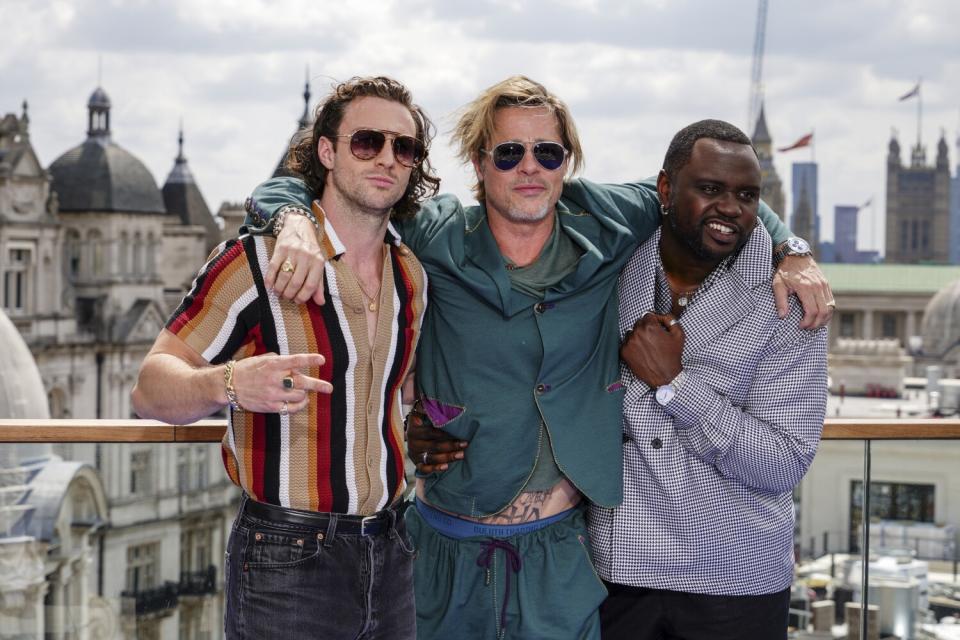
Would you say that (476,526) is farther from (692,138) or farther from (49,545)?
(49,545)

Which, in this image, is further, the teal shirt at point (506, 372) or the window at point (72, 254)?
the window at point (72, 254)

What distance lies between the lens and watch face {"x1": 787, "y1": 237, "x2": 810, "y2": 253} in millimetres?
4066

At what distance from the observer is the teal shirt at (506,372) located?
3816mm

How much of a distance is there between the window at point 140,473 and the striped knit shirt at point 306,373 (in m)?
1.57

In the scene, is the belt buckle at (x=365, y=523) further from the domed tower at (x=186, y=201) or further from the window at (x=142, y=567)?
the domed tower at (x=186, y=201)

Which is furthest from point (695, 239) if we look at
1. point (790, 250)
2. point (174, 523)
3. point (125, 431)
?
point (174, 523)

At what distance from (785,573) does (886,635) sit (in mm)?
1343

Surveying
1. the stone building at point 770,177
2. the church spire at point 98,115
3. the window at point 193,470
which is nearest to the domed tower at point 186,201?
the church spire at point 98,115

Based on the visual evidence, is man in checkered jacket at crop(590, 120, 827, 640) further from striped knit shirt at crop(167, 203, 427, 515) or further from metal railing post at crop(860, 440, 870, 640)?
metal railing post at crop(860, 440, 870, 640)

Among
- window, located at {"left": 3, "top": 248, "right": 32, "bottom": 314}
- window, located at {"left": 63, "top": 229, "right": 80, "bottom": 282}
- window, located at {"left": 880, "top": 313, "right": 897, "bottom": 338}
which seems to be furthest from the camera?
window, located at {"left": 880, "top": 313, "right": 897, "bottom": 338}

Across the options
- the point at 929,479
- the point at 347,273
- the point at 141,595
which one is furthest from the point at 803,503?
the point at 347,273

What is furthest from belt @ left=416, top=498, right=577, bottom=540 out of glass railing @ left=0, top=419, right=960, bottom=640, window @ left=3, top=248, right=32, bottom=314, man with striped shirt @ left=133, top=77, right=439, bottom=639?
window @ left=3, top=248, right=32, bottom=314

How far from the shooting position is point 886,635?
5.16m

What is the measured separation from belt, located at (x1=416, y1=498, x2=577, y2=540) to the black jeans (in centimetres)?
46
